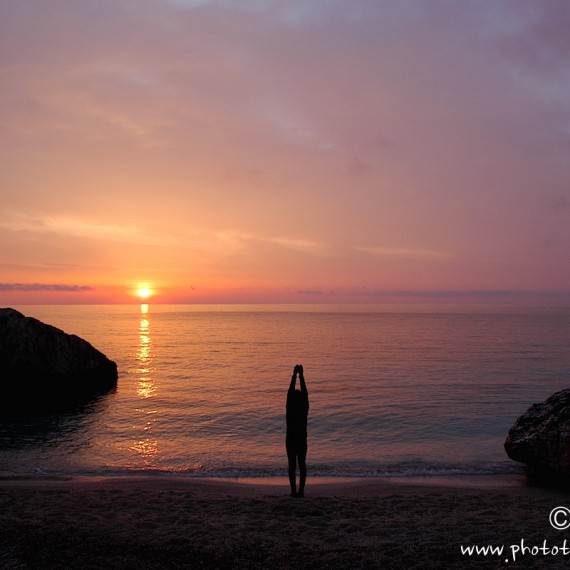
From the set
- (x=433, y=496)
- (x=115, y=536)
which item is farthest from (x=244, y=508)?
(x=433, y=496)

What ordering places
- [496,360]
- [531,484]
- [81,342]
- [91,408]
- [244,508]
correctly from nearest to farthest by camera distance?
1. [244,508]
2. [531,484]
3. [91,408]
4. [81,342]
5. [496,360]

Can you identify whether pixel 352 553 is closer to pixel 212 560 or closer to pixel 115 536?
pixel 212 560

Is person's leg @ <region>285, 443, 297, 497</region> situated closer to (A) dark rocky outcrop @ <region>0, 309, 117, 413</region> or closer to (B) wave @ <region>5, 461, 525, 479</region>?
(B) wave @ <region>5, 461, 525, 479</region>

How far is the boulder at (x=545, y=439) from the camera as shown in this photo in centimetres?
1364

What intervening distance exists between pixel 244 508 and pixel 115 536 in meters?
3.06

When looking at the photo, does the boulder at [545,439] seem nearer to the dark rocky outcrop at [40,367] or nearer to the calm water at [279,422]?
the calm water at [279,422]

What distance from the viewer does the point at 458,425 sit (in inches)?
836

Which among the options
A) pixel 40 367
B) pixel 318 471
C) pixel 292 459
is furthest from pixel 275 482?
pixel 40 367

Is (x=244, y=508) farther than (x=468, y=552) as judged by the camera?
Yes

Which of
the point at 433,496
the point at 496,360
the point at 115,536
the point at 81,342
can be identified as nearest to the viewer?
the point at 115,536
